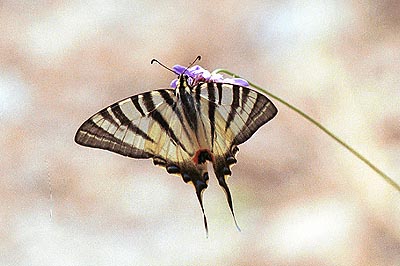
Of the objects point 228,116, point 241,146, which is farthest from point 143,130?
point 241,146

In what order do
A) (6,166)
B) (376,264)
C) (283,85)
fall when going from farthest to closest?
1. (283,85)
2. (6,166)
3. (376,264)

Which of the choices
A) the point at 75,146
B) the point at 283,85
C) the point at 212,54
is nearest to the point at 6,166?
the point at 75,146

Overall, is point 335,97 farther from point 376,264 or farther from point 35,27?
point 35,27

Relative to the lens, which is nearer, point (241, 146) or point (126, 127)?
point (126, 127)

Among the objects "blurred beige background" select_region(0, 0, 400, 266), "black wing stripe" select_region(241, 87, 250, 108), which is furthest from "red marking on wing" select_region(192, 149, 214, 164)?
"blurred beige background" select_region(0, 0, 400, 266)

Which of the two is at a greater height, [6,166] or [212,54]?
[212,54]

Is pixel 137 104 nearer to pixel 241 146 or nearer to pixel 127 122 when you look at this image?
pixel 127 122
